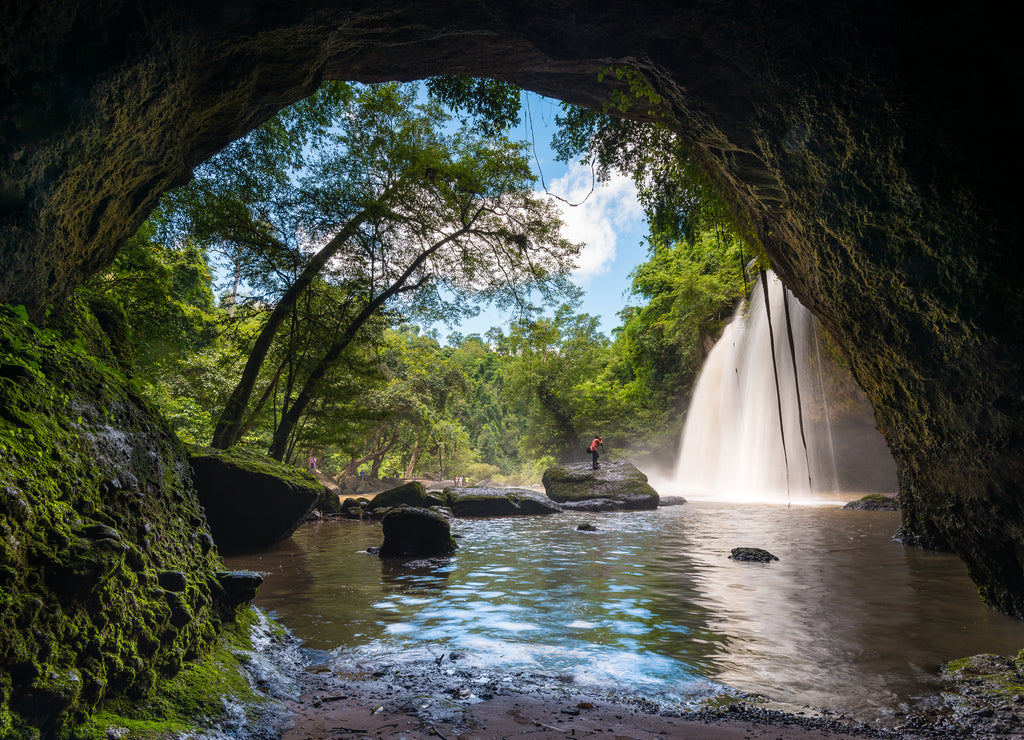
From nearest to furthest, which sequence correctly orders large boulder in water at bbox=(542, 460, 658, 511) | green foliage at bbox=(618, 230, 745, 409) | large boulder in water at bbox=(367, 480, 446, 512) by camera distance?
1. large boulder in water at bbox=(367, 480, 446, 512)
2. large boulder in water at bbox=(542, 460, 658, 511)
3. green foliage at bbox=(618, 230, 745, 409)

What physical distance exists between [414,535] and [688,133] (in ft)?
23.2

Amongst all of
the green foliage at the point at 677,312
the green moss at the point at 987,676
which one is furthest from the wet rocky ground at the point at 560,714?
the green foliage at the point at 677,312

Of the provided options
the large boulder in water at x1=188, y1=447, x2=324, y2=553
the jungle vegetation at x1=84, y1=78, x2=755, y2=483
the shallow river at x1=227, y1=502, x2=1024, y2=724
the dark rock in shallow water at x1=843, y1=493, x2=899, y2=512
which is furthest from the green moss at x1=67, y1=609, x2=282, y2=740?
the dark rock in shallow water at x1=843, y1=493, x2=899, y2=512

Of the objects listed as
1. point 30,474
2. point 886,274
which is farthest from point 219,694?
point 886,274

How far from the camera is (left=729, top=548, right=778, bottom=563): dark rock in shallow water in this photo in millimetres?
7547

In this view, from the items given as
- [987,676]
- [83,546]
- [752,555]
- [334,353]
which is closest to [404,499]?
[334,353]

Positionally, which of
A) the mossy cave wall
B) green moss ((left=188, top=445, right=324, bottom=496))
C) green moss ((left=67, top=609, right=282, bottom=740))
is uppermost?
the mossy cave wall

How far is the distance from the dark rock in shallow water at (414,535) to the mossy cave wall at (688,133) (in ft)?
16.6

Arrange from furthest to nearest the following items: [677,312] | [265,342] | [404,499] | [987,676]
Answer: [677,312], [404,499], [265,342], [987,676]

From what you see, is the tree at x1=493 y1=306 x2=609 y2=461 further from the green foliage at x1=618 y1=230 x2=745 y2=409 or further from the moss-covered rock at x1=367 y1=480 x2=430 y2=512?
the moss-covered rock at x1=367 y1=480 x2=430 y2=512

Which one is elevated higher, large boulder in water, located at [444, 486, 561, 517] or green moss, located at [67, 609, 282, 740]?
green moss, located at [67, 609, 282, 740]

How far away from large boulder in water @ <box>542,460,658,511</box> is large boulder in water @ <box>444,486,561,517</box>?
1392 millimetres

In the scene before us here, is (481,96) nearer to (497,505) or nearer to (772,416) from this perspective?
(497,505)

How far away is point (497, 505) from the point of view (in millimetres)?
15773
